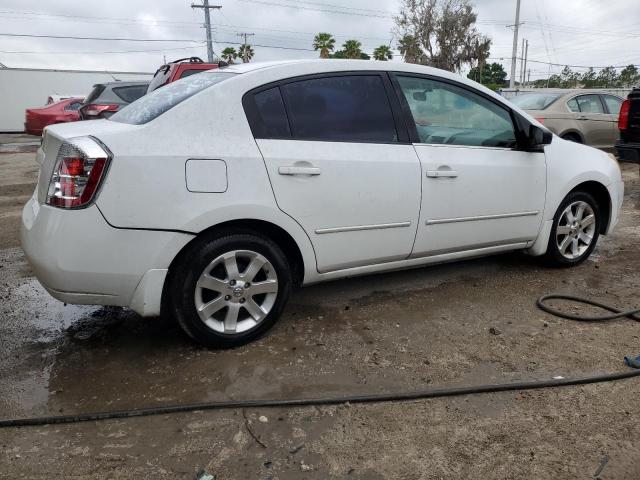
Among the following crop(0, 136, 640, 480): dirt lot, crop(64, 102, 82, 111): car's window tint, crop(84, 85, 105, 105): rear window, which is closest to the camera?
crop(0, 136, 640, 480): dirt lot

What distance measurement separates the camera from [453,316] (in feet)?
11.9

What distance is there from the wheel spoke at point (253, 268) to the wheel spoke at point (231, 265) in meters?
0.06

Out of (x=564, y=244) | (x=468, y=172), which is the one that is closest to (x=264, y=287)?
(x=468, y=172)

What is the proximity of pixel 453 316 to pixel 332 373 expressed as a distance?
3.73 feet

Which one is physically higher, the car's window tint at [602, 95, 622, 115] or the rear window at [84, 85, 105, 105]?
the rear window at [84, 85, 105, 105]

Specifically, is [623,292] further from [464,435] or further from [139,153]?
[139,153]

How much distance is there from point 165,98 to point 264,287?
1.30m

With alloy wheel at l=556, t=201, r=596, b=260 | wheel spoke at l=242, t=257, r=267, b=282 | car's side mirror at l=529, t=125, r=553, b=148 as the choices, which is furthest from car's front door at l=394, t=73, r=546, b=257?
wheel spoke at l=242, t=257, r=267, b=282

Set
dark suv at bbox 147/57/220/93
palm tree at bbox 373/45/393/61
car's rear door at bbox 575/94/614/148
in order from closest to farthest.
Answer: dark suv at bbox 147/57/220/93 → car's rear door at bbox 575/94/614/148 → palm tree at bbox 373/45/393/61

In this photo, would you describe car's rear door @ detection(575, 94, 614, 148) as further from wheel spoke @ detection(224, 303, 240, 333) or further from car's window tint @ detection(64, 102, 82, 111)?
car's window tint @ detection(64, 102, 82, 111)

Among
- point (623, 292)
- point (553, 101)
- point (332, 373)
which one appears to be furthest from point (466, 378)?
point (553, 101)

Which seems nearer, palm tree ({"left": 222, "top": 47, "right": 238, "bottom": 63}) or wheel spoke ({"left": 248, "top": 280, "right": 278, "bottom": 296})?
wheel spoke ({"left": 248, "top": 280, "right": 278, "bottom": 296})

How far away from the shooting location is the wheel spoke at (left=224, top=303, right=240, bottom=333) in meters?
3.08

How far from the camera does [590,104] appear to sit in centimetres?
1028
